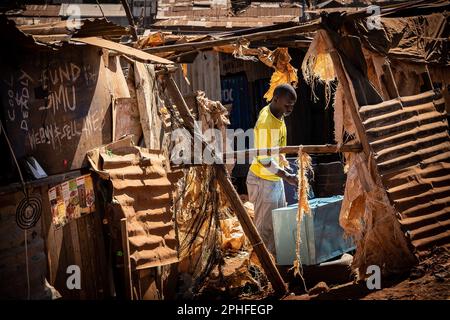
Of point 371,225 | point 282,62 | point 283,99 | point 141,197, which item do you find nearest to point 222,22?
point 282,62

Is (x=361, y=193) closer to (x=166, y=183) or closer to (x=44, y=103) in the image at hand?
(x=166, y=183)

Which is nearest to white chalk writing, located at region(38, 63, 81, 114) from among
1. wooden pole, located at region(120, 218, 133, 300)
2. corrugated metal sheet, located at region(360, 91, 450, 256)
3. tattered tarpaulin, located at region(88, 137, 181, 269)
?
tattered tarpaulin, located at region(88, 137, 181, 269)

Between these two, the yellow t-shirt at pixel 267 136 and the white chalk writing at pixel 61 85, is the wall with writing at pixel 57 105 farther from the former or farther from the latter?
the yellow t-shirt at pixel 267 136

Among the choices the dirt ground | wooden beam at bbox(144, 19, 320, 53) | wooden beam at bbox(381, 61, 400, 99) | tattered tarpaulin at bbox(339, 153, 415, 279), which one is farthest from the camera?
wooden beam at bbox(381, 61, 400, 99)

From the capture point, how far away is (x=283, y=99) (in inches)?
283

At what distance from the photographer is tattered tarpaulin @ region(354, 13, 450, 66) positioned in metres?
6.41

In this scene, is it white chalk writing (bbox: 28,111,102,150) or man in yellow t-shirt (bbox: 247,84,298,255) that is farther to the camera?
man in yellow t-shirt (bbox: 247,84,298,255)

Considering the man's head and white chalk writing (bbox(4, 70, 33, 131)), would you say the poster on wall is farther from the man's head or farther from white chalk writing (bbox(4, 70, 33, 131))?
the man's head

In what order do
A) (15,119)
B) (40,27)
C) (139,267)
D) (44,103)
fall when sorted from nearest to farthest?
(15,119), (44,103), (139,267), (40,27)

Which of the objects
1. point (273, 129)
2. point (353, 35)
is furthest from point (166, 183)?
point (353, 35)

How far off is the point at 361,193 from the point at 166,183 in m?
2.36

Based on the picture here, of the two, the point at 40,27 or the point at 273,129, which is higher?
the point at 40,27

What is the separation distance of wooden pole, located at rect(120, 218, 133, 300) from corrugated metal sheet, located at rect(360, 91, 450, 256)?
3.04 m

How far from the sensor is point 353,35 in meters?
6.28
